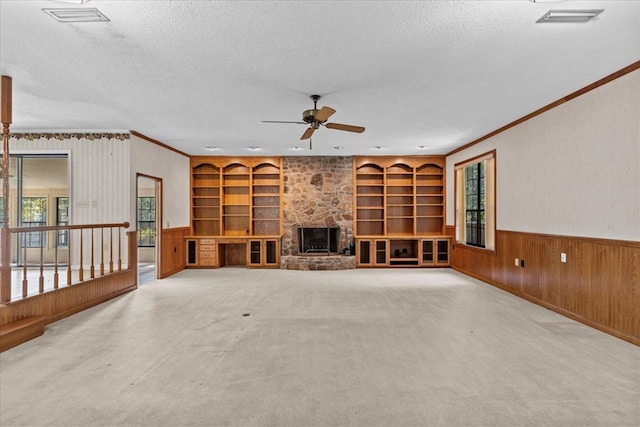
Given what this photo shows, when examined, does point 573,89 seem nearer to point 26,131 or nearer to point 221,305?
point 221,305

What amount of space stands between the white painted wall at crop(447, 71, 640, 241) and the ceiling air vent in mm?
4927

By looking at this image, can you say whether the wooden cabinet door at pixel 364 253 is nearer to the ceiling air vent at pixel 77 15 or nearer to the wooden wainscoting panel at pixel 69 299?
the wooden wainscoting panel at pixel 69 299

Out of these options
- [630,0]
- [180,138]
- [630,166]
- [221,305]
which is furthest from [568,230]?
[180,138]

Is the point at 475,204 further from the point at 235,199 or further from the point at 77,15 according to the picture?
the point at 77,15

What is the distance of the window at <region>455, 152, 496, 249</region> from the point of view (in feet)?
22.9

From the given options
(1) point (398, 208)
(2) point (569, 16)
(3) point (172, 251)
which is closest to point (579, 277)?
(2) point (569, 16)

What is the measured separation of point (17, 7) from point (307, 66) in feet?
7.55

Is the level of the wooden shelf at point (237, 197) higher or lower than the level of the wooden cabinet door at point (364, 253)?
higher

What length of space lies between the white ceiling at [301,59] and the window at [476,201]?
159 cm

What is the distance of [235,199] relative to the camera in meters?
9.48

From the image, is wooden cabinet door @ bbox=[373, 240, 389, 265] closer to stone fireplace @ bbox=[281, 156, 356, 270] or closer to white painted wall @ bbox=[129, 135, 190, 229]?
stone fireplace @ bbox=[281, 156, 356, 270]

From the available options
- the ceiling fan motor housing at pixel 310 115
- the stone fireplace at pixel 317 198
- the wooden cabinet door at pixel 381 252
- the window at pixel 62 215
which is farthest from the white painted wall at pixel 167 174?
the wooden cabinet door at pixel 381 252

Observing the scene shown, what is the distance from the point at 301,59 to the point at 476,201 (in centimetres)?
575

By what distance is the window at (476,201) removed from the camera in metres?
6.97
